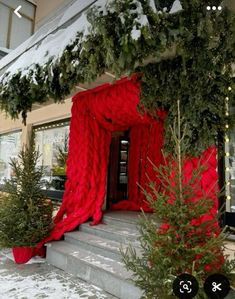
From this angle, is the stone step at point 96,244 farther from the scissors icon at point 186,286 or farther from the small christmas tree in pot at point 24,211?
the scissors icon at point 186,286

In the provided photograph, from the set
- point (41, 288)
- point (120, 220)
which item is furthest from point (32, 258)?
point (120, 220)

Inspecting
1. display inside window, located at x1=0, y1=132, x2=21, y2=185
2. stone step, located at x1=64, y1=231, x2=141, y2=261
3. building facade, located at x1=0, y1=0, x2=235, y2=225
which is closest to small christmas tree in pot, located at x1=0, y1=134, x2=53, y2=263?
stone step, located at x1=64, y1=231, x2=141, y2=261

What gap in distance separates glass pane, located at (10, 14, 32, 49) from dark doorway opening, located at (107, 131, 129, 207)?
517 cm

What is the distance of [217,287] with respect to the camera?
69.9 inches

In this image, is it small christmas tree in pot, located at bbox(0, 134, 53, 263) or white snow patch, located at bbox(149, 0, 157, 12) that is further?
small christmas tree in pot, located at bbox(0, 134, 53, 263)

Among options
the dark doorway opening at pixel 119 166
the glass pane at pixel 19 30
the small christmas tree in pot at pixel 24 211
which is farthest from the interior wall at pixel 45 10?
the small christmas tree in pot at pixel 24 211

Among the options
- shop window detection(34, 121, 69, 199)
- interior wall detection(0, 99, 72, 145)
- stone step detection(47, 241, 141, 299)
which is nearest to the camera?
stone step detection(47, 241, 141, 299)

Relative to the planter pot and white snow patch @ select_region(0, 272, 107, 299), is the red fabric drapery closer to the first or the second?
the planter pot

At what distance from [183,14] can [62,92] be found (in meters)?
1.95

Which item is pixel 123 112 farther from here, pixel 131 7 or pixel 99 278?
pixel 99 278

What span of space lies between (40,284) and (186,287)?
2116 mm

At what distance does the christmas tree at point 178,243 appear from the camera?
2.03 meters

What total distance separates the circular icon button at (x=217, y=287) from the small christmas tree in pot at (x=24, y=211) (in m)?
2.82

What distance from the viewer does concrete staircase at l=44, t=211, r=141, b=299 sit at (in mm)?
2914
